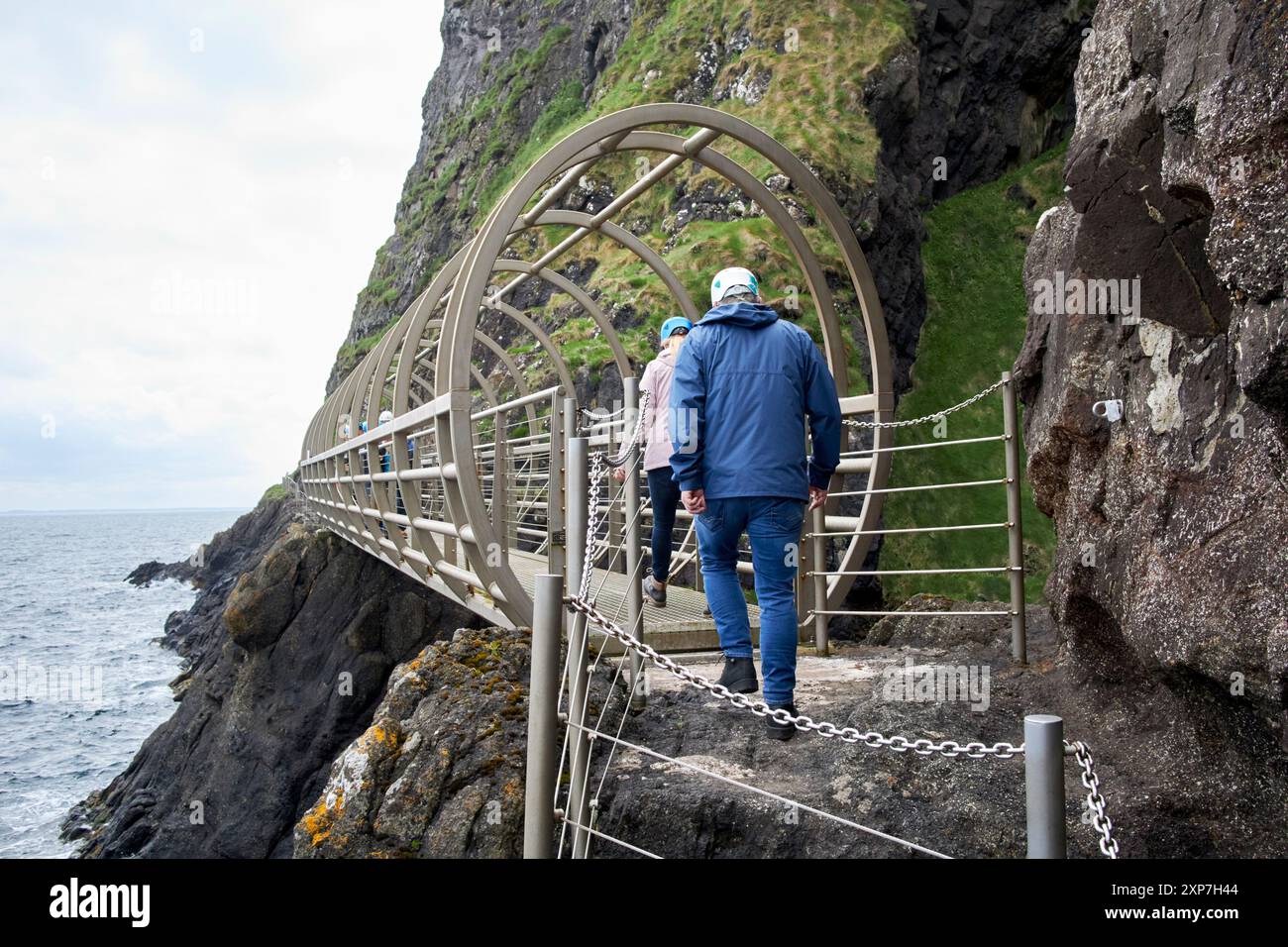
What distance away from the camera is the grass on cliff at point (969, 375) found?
764 inches

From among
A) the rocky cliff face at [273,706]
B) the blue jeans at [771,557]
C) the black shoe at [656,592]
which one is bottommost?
the rocky cliff face at [273,706]

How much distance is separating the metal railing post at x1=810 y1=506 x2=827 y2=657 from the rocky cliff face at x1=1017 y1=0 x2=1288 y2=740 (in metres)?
1.65

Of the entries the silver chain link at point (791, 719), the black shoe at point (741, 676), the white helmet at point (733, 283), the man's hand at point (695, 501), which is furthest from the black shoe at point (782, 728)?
the white helmet at point (733, 283)

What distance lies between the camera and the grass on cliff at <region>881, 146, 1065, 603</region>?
1941cm

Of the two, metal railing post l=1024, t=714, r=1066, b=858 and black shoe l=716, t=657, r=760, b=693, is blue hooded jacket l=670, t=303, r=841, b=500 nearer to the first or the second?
black shoe l=716, t=657, r=760, b=693

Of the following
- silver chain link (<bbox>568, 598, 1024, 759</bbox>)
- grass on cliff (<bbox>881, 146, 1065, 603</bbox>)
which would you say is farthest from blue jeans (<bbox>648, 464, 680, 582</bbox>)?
grass on cliff (<bbox>881, 146, 1065, 603</bbox>)

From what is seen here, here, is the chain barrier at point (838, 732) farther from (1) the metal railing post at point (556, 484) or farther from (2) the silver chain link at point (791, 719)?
(1) the metal railing post at point (556, 484)

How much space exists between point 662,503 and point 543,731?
119 inches

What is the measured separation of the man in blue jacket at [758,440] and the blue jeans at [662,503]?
109 cm

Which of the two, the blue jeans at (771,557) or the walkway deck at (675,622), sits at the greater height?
the blue jeans at (771,557)

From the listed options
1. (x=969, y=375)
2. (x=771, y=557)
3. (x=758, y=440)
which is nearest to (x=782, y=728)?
(x=771, y=557)

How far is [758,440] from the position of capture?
4531 millimetres
